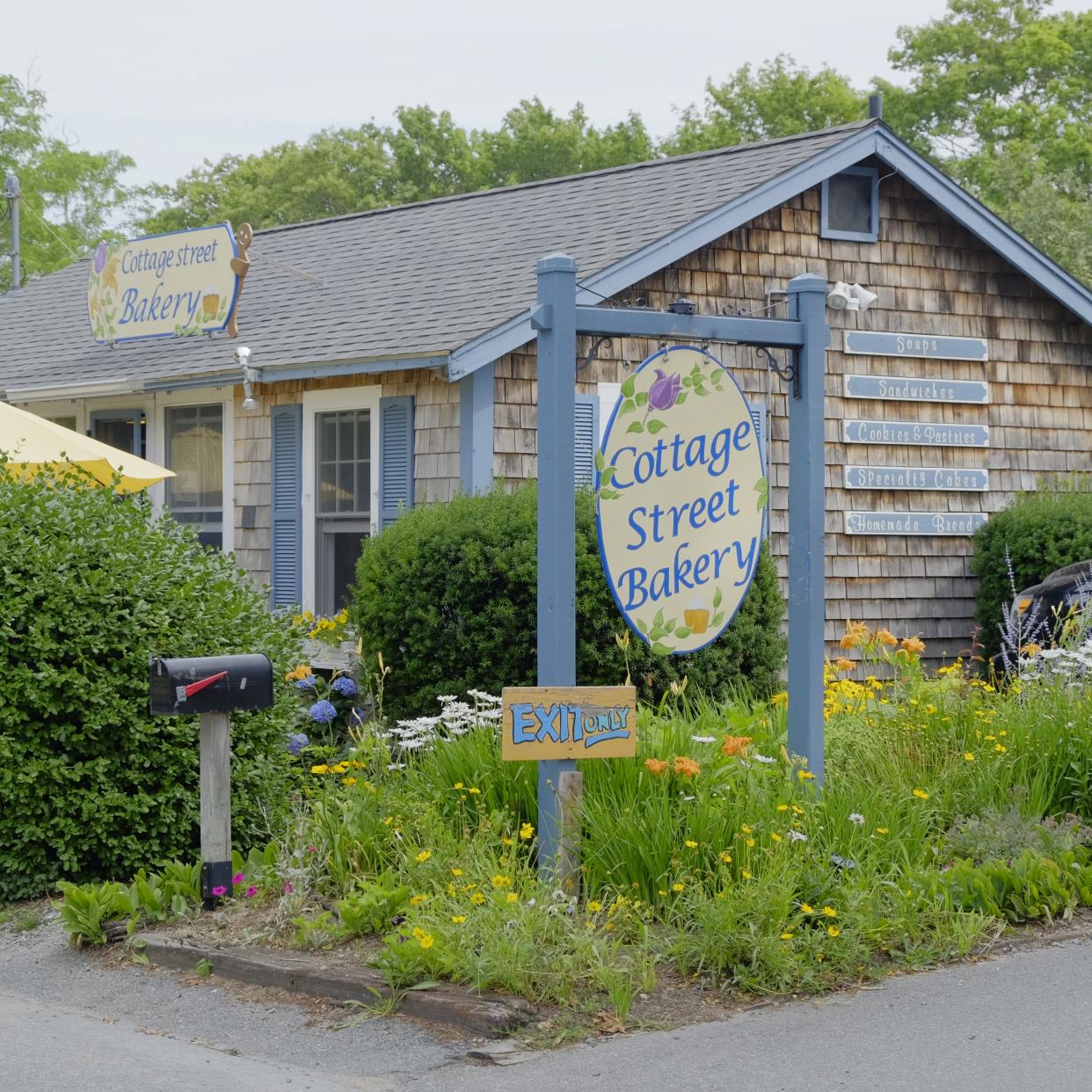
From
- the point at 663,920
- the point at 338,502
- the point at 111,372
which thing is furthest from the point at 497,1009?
the point at 111,372

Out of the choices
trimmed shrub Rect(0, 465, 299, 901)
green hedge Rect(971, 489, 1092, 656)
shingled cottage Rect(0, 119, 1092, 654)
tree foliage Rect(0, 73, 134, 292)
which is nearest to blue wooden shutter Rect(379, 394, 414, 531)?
shingled cottage Rect(0, 119, 1092, 654)

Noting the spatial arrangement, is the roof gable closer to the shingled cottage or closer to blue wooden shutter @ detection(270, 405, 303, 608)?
the shingled cottage

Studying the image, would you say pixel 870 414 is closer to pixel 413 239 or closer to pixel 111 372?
pixel 413 239

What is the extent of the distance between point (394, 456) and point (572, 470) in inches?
261

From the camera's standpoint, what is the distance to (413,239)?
16.3m

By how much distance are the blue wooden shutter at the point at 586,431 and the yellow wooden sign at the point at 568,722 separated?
637cm

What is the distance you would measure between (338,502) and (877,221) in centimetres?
537

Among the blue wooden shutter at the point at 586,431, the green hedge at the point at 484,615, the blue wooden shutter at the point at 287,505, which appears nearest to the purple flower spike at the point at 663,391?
the green hedge at the point at 484,615

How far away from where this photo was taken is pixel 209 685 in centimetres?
638

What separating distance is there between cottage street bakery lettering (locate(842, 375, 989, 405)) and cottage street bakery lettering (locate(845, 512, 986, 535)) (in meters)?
1.02

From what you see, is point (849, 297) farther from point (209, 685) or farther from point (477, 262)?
point (209, 685)

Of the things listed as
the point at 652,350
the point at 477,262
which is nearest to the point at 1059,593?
the point at 652,350

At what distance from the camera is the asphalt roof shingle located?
12.8m

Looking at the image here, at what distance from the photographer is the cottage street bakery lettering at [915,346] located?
14.3 metres
